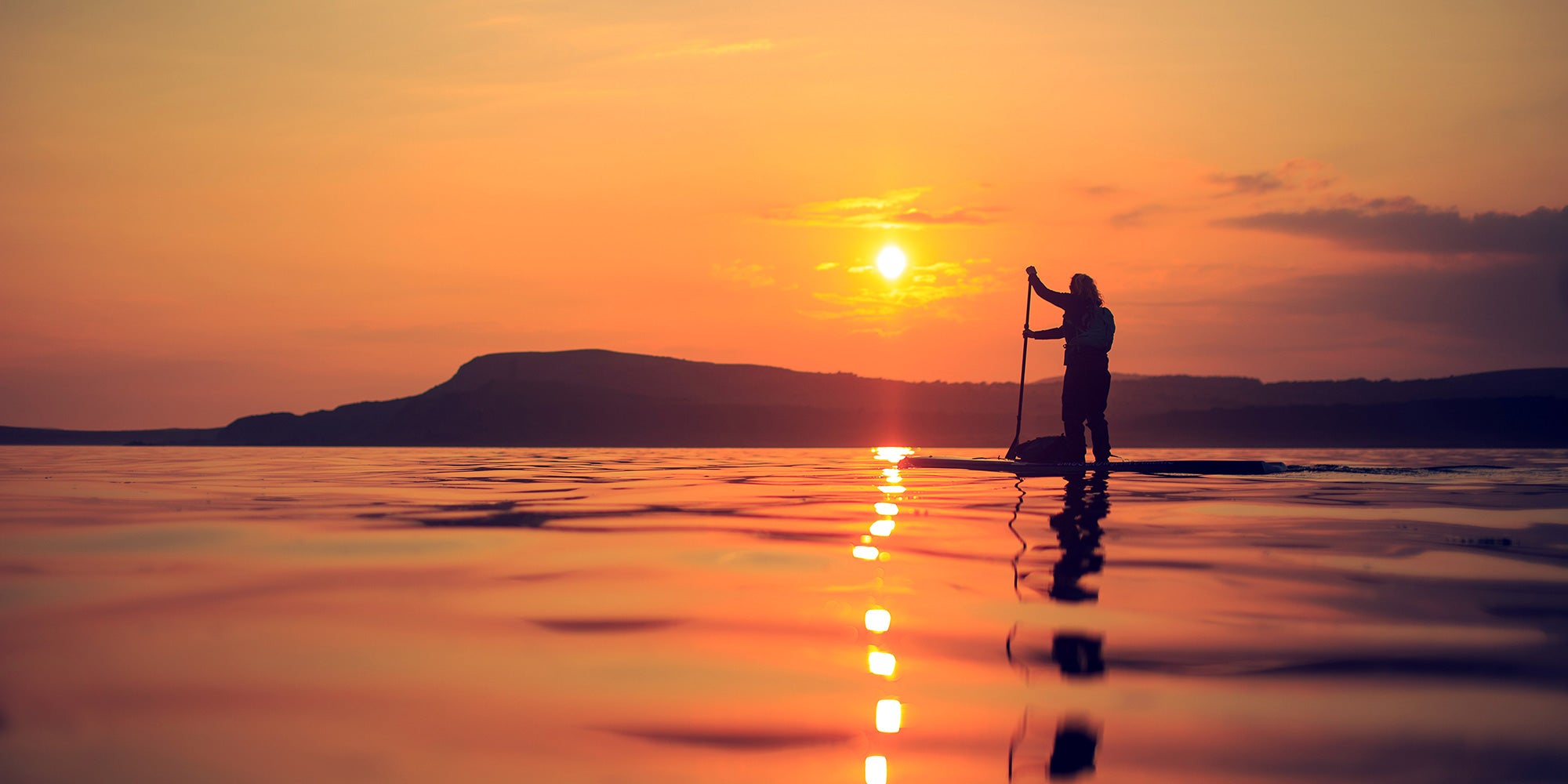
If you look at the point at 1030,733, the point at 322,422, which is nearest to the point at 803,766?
the point at 1030,733

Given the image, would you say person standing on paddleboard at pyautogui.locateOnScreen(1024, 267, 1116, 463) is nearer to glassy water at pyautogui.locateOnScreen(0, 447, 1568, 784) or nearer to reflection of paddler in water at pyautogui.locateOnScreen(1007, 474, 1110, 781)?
glassy water at pyautogui.locateOnScreen(0, 447, 1568, 784)

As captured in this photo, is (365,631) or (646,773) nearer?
(646,773)

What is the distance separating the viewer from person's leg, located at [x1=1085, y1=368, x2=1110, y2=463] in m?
19.6

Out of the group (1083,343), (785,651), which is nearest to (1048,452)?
(1083,343)

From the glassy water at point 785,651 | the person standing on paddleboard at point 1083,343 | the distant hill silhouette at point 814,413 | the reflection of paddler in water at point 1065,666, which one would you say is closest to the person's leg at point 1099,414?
the person standing on paddleboard at point 1083,343

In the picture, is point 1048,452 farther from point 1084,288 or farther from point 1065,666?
point 1065,666

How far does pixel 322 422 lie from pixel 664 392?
3844cm

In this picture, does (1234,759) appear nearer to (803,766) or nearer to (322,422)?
(803,766)

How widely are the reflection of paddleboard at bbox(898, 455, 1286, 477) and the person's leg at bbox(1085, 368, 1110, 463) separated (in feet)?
1.07

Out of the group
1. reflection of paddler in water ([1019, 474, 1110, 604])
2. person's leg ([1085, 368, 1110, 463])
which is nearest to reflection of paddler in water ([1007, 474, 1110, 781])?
reflection of paddler in water ([1019, 474, 1110, 604])

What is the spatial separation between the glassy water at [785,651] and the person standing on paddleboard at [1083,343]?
9.30 metres

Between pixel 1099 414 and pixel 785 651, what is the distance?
1616 centimetres

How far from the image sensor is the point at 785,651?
472cm

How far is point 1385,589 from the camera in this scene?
20.4 feet
